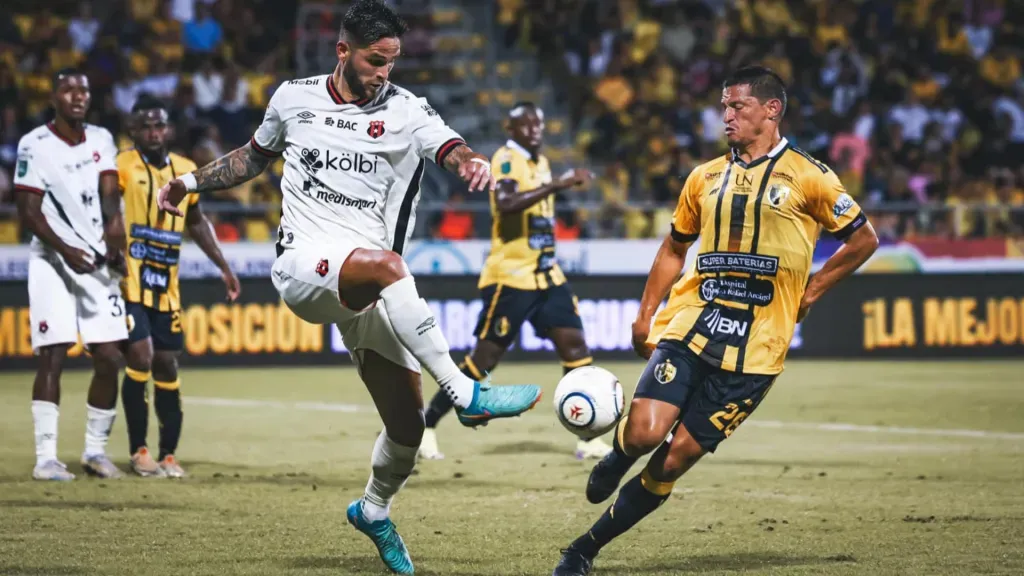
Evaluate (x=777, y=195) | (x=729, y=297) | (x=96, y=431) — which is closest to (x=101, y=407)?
(x=96, y=431)

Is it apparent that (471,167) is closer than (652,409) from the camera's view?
Yes

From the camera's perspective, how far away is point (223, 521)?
321 inches

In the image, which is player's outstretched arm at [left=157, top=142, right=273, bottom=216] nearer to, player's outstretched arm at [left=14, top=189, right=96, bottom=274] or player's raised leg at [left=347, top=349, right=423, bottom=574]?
player's raised leg at [left=347, top=349, right=423, bottom=574]

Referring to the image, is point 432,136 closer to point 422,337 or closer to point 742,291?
point 422,337

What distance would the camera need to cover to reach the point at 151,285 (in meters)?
10.2

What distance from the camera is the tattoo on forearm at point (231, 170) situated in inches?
270

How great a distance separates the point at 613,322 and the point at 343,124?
1296cm

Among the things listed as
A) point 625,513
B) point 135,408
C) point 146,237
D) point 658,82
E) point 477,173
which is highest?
point 658,82

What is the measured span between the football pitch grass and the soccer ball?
3.05 ft

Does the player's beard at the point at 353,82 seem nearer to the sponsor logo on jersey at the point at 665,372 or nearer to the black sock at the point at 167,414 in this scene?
the sponsor logo on jersey at the point at 665,372

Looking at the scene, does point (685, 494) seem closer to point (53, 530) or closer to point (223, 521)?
point (223, 521)

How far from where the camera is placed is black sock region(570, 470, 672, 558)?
253 inches

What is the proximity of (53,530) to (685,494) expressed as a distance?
4.07 meters

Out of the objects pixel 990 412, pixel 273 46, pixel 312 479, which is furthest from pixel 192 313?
pixel 990 412
